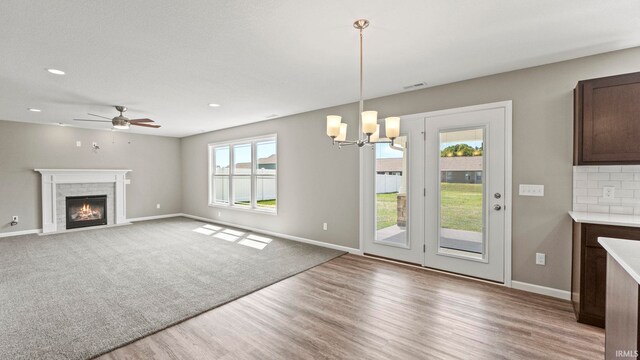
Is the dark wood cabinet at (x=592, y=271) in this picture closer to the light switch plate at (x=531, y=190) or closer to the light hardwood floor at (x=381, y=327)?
the light hardwood floor at (x=381, y=327)

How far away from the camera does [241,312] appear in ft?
8.72

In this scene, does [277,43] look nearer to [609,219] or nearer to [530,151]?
[530,151]

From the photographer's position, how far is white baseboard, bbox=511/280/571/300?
2.88 m

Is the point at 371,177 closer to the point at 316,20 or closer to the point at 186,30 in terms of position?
the point at 316,20

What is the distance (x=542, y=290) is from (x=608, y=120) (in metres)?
1.88

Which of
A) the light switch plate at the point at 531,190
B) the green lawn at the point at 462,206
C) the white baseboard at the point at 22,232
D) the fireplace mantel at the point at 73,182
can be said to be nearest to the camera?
the light switch plate at the point at 531,190

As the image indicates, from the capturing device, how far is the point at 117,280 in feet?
11.1

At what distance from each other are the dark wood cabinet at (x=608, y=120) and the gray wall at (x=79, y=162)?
9.14 m

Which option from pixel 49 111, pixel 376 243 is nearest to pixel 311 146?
pixel 376 243

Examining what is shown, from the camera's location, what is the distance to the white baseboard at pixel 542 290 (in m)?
2.88

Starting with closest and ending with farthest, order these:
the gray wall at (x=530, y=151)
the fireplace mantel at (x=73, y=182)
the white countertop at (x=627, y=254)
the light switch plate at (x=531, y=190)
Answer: the white countertop at (x=627, y=254) < the gray wall at (x=530, y=151) < the light switch plate at (x=531, y=190) < the fireplace mantel at (x=73, y=182)

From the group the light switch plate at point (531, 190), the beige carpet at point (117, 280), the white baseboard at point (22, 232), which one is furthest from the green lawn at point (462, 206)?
the white baseboard at point (22, 232)

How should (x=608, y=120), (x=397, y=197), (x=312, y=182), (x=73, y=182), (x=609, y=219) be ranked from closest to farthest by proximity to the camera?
1. (x=609, y=219)
2. (x=608, y=120)
3. (x=397, y=197)
4. (x=312, y=182)
5. (x=73, y=182)

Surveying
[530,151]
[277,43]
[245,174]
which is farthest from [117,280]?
[530,151]
